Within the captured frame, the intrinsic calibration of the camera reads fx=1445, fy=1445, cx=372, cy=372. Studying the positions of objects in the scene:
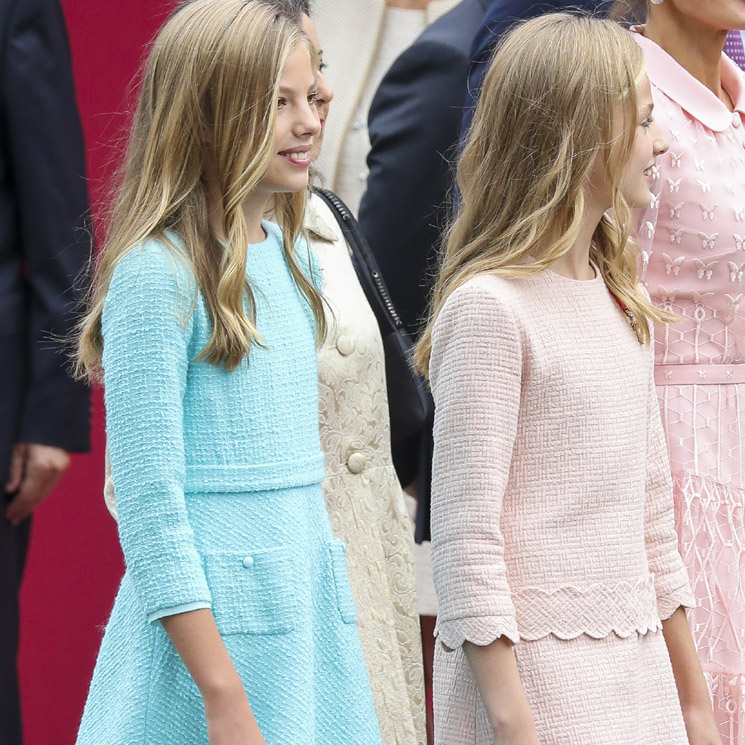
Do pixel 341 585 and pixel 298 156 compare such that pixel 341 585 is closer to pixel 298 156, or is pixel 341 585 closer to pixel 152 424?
pixel 152 424

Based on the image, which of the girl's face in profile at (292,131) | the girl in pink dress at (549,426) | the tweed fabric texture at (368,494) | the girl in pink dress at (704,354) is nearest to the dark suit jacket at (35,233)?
the tweed fabric texture at (368,494)

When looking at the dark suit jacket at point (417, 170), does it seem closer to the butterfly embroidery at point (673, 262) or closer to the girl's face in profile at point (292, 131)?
the butterfly embroidery at point (673, 262)

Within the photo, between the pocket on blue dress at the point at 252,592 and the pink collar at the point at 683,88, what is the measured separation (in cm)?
120

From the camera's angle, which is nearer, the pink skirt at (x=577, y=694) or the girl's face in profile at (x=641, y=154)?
the pink skirt at (x=577, y=694)

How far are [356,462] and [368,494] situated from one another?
0.07 meters

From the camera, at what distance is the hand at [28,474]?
2.77 metres

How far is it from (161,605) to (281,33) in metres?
0.87

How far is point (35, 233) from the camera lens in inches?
109

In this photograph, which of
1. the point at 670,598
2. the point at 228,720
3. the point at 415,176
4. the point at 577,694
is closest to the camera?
the point at 228,720

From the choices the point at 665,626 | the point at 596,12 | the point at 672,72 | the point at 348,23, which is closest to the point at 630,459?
the point at 665,626

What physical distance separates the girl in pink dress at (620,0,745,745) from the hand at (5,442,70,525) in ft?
3.84

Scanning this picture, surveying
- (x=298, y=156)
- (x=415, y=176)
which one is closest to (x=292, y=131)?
(x=298, y=156)

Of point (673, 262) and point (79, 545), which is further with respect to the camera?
point (79, 545)

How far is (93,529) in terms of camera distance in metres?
3.85
